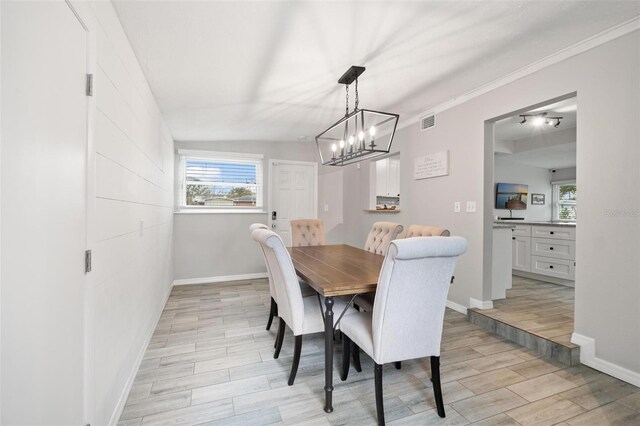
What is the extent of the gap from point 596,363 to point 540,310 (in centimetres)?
97

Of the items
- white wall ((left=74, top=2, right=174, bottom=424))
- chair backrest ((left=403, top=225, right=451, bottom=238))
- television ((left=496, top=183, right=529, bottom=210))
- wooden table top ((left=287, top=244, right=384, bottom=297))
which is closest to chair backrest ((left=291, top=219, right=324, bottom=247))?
wooden table top ((left=287, top=244, right=384, bottom=297))

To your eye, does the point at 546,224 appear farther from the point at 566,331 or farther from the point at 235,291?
the point at 235,291

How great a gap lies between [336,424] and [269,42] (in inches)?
94.5

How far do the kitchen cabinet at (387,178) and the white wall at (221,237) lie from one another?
1.83m

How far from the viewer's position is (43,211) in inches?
35.5

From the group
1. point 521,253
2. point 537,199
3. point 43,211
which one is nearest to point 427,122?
point 521,253

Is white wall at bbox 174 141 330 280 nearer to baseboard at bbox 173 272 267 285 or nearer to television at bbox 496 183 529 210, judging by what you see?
baseboard at bbox 173 272 267 285

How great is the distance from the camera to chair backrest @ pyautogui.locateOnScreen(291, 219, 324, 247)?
3564mm

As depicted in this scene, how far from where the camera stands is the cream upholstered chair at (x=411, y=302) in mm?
1394

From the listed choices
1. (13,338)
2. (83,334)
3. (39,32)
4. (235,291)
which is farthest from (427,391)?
(235,291)

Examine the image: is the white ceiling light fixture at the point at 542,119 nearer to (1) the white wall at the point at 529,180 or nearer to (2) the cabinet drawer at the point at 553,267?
(1) the white wall at the point at 529,180

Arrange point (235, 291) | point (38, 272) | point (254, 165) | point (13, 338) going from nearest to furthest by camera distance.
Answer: point (13, 338)
point (38, 272)
point (235, 291)
point (254, 165)

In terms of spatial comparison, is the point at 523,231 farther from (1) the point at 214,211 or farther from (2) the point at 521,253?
(1) the point at 214,211

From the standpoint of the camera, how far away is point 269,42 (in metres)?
1.97
